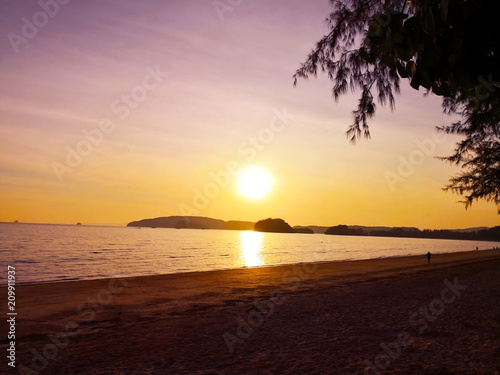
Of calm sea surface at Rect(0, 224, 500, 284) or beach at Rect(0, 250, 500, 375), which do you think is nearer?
beach at Rect(0, 250, 500, 375)

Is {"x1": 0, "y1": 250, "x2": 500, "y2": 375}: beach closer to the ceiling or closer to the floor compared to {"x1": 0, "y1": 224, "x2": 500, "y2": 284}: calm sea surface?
closer to the ceiling

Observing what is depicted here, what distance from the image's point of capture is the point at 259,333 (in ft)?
24.5

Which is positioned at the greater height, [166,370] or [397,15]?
[397,15]

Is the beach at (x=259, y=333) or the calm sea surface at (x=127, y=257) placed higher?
the beach at (x=259, y=333)

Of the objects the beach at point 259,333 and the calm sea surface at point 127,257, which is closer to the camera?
the beach at point 259,333

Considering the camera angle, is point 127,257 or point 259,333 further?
point 127,257

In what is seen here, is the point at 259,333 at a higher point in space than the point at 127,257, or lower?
higher

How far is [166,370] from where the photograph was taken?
17.3 feet

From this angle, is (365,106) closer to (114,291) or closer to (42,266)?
(114,291)

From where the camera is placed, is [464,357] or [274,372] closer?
[274,372]

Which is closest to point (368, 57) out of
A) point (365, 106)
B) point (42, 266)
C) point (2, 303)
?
point (365, 106)

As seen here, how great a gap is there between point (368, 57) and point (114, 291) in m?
13.5

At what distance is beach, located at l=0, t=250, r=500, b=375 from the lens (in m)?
5.54

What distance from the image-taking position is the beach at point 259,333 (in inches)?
218
